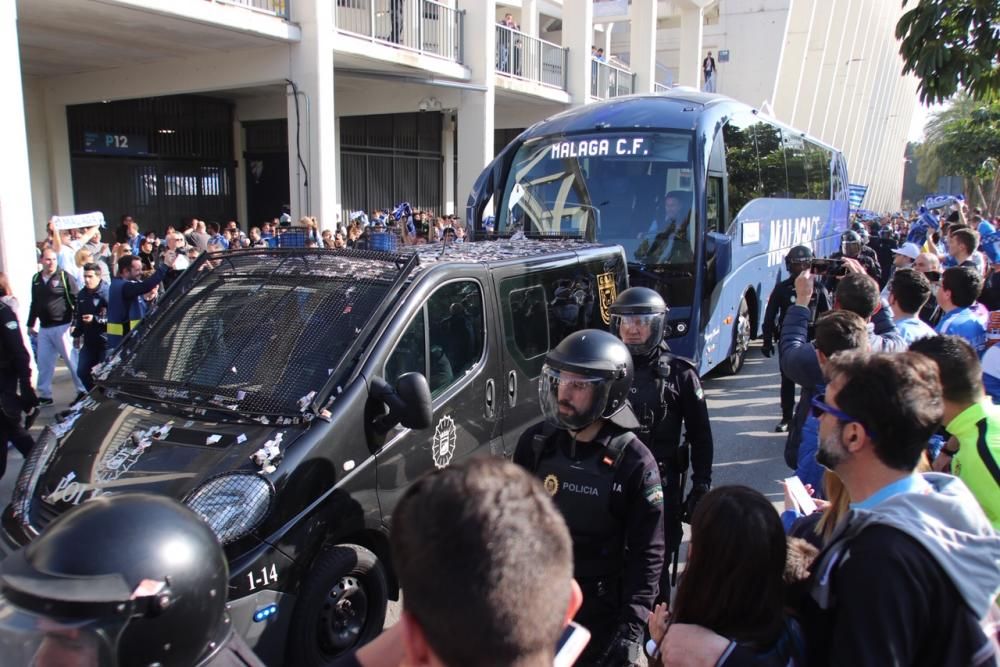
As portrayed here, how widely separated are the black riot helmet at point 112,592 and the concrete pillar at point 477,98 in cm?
1654

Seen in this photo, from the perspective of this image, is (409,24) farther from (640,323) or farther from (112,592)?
(112,592)

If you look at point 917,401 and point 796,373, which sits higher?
point 917,401

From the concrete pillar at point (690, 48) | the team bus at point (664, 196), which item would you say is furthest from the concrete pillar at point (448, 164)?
the team bus at point (664, 196)

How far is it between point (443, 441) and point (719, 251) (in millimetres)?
5600

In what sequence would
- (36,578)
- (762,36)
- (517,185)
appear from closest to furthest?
(36,578) → (517,185) → (762,36)

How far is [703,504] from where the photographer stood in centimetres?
188

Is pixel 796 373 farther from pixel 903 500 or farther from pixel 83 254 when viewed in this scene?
pixel 83 254

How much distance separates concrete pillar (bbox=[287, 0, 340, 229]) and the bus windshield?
5.48 meters

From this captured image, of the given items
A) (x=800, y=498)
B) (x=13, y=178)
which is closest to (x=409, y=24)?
(x=13, y=178)

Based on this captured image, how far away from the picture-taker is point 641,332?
3.77 m

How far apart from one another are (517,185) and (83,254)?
228 inches

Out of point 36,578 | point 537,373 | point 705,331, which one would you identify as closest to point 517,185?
point 705,331

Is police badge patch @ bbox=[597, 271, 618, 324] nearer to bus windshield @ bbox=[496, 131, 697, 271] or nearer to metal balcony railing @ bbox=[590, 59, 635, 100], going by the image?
bus windshield @ bbox=[496, 131, 697, 271]

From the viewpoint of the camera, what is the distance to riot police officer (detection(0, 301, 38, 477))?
569 centimetres
